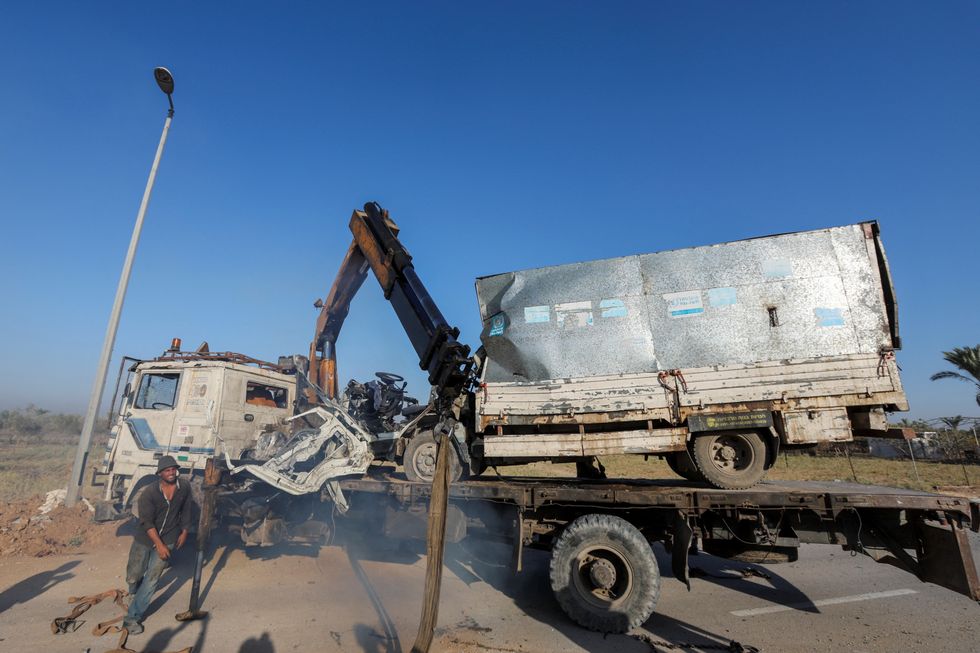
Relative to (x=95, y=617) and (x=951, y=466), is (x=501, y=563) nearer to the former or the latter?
(x=95, y=617)

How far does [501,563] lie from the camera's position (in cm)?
624

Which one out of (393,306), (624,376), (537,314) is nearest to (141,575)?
(393,306)

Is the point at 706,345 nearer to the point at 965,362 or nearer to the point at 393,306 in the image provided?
the point at 393,306

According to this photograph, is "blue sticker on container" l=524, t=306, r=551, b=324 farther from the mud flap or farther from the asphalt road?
the asphalt road

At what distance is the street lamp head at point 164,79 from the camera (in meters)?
10.1

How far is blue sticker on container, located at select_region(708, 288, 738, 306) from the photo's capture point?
600 centimetres

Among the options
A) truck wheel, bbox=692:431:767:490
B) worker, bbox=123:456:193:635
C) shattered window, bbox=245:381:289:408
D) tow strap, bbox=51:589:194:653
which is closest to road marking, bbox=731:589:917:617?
truck wheel, bbox=692:431:767:490

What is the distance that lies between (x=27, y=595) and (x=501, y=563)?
5.93 meters

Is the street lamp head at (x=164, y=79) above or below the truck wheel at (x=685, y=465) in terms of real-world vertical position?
above

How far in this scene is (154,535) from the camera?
4.65 meters

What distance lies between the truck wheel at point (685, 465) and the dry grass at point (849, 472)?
18.9 ft

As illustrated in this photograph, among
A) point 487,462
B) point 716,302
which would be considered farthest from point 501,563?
point 716,302

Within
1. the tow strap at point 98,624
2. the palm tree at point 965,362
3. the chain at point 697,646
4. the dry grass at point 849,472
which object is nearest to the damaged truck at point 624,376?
the tow strap at point 98,624

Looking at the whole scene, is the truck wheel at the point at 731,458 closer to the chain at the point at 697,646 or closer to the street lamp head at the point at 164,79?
the chain at the point at 697,646
